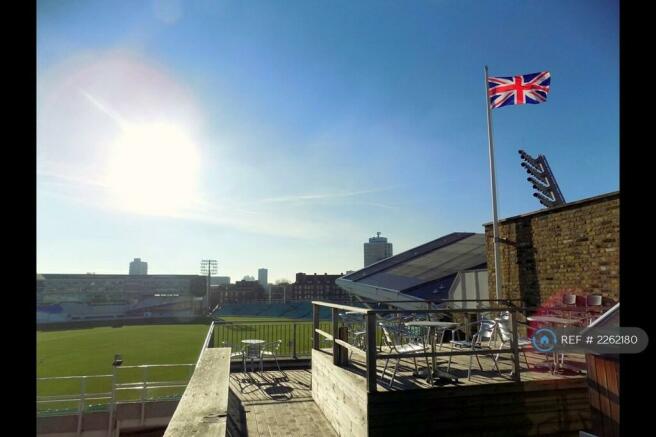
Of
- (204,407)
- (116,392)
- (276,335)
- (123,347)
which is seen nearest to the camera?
(204,407)

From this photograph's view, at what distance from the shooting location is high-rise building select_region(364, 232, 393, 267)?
74.1 metres

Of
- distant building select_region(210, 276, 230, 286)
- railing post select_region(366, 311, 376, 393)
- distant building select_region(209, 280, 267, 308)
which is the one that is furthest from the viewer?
distant building select_region(210, 276, 230, 286)

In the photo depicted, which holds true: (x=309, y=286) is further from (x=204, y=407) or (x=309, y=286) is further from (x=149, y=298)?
(x=204, y=407)

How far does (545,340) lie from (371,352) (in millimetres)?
2108

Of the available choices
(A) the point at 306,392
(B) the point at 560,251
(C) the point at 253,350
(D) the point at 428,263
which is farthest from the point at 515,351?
(D) the point at 428,263

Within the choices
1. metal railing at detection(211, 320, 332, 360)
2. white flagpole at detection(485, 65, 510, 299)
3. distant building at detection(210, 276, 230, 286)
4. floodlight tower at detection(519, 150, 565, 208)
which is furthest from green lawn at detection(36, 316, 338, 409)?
distant building at detection(210, 276, 230, 286)

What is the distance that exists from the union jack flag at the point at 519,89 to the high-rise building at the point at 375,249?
63995 millimetres

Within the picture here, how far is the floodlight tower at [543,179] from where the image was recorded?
808 inches

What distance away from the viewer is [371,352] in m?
4.73

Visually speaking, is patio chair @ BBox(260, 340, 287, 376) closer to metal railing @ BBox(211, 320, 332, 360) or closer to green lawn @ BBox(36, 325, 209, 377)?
metal railing @ BBox(211, 320, 332, 360)

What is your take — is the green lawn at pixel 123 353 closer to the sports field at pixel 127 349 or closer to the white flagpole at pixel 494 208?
the sports field at pixel 127 349

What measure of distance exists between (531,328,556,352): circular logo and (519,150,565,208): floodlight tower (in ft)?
56.4
